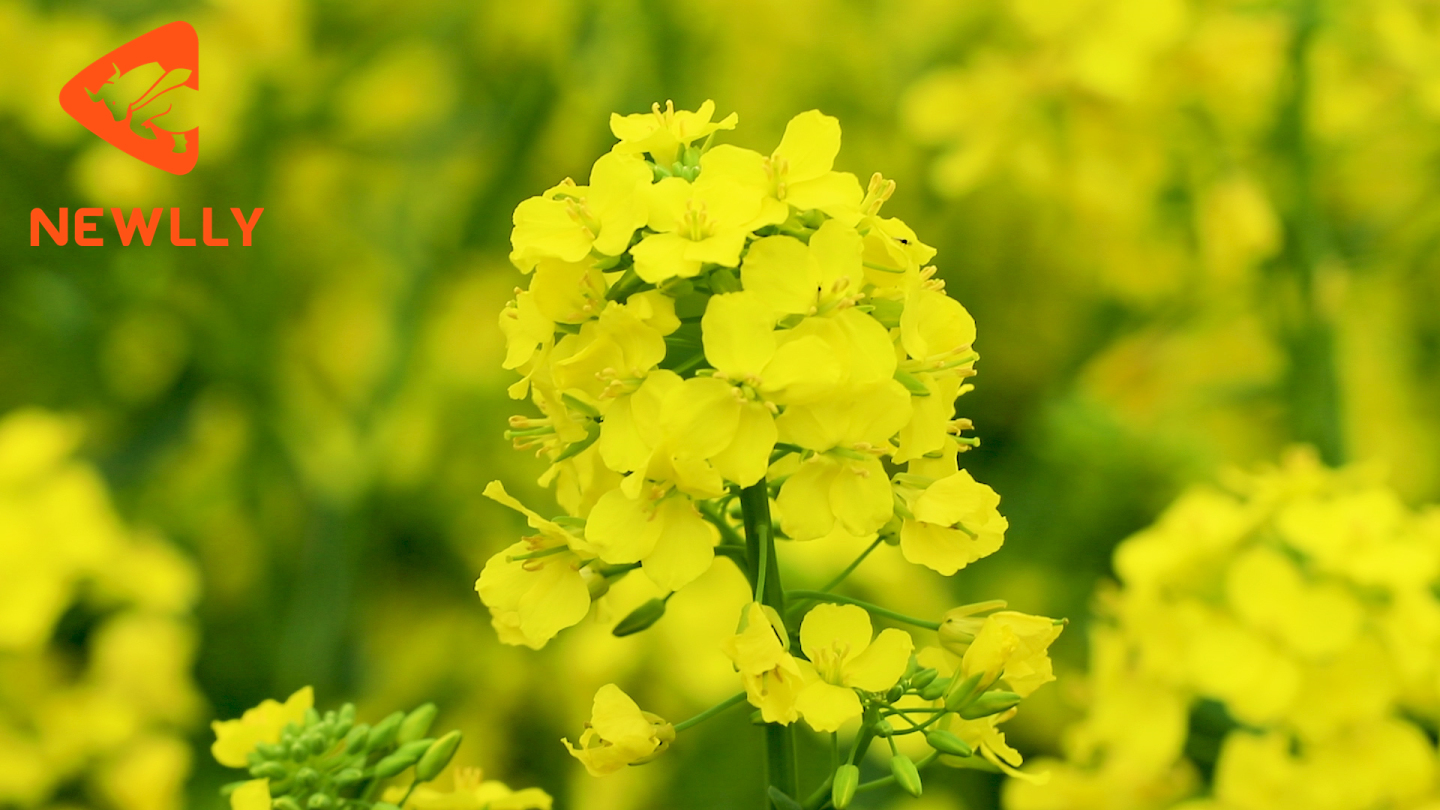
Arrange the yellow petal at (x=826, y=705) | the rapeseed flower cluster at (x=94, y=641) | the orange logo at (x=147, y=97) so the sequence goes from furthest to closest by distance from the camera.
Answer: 1. the orange logo at (x=147, y=97)
2. the rapeseed flower cluster at (x=94, y=641)
3. the yellow petal at (x=826, y=705)

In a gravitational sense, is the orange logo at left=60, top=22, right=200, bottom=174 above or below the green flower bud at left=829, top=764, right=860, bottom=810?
above

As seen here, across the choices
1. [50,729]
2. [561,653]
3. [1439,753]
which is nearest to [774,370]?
[1439,753]

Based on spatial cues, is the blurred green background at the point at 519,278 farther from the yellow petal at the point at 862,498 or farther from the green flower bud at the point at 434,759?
the yellow petal at the point at 862,498

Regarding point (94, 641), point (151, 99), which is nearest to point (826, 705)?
point (94, 641)

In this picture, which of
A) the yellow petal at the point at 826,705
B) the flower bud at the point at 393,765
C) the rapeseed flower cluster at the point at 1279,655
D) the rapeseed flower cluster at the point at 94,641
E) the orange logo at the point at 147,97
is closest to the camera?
the yellow petal at the point at 826,705

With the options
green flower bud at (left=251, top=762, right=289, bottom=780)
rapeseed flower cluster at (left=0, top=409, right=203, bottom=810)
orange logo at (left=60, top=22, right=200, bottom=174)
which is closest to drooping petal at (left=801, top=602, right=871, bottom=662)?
green flower bud at (left=251, top=762, right=289, bottom=780)

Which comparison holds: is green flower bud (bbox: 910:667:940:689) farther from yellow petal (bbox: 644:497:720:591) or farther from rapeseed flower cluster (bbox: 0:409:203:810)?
rapeseed flower cluster (bbox: 0:409:203:810)

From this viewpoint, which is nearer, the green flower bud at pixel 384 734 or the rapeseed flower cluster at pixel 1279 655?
the green flower bud at pixel 384 734

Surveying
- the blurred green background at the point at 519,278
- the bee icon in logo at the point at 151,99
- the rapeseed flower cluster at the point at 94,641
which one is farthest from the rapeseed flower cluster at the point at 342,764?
the bee icon in logo at the point at 151,99

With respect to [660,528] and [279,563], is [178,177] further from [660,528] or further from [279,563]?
[660,528]
